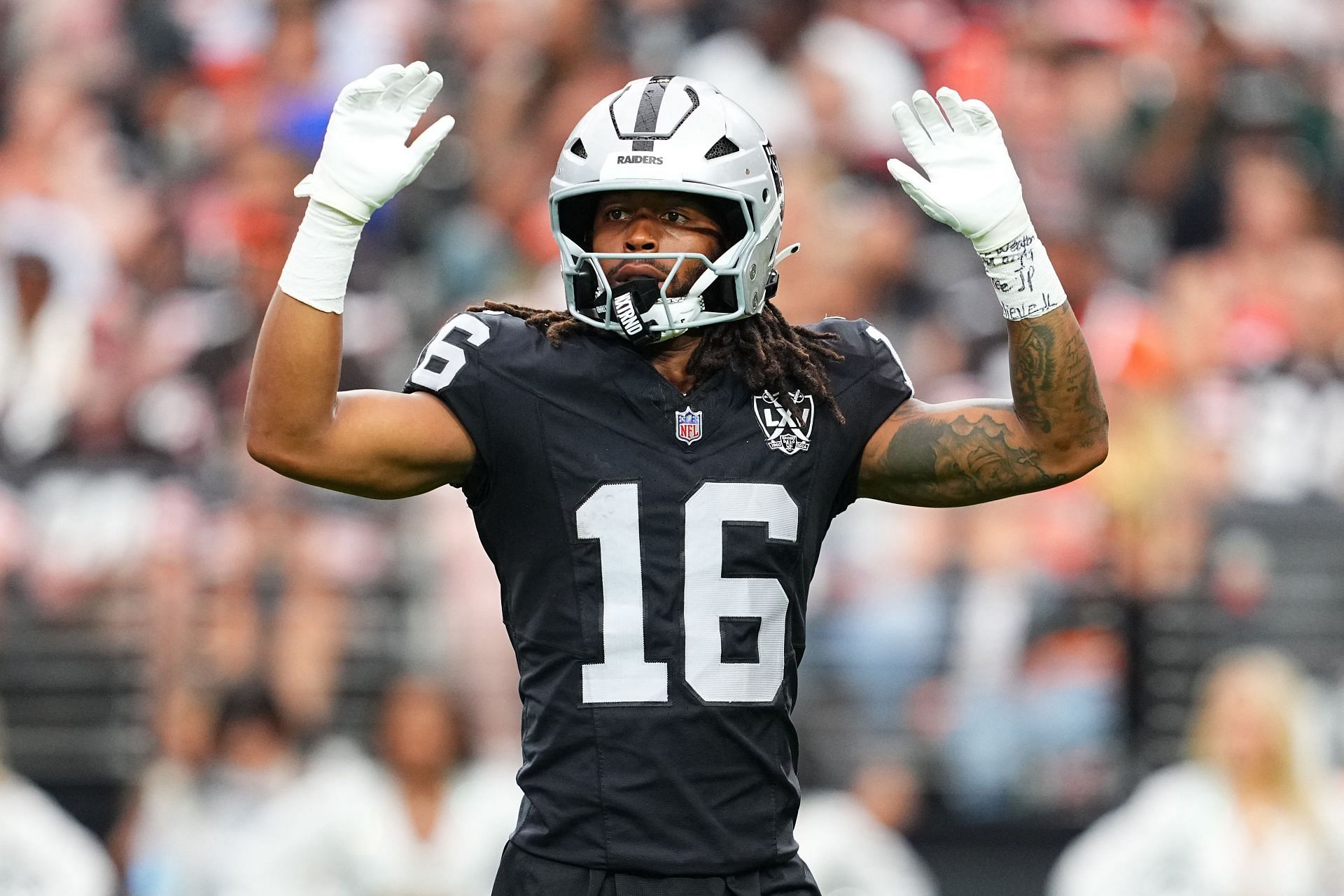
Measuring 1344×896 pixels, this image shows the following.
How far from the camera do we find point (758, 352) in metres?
3.35

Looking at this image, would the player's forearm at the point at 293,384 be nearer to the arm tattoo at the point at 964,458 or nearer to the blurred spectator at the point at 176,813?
the arm tattoo at the point at 964,458

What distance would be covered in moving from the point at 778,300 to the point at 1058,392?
4.92m

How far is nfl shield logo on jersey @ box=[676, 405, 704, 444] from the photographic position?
3.26 metres

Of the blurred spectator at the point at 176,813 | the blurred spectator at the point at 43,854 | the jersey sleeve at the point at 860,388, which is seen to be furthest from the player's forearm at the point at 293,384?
the blurred spectator at the point at 43,854

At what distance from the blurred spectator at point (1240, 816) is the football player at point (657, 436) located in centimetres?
356

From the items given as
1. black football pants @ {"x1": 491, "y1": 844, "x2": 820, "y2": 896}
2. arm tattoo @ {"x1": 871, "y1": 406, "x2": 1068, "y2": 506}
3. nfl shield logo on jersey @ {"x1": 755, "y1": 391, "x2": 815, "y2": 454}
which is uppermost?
nfl shield logo on jersey @ {"x1": 755, "y1": 391, "x2": 815, "y2": 454}

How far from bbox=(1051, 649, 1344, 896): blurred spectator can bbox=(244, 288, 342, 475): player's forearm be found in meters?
4.30

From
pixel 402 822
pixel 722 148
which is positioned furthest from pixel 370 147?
pixel 402 822

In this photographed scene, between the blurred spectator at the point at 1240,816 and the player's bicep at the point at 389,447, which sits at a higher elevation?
the player's bicep at the point at 389,447

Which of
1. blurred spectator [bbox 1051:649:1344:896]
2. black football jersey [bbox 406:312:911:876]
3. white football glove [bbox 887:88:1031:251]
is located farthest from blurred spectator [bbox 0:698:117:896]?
white football glove [bbox 887:88:1031:251]

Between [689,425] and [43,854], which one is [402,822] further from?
[689,425]

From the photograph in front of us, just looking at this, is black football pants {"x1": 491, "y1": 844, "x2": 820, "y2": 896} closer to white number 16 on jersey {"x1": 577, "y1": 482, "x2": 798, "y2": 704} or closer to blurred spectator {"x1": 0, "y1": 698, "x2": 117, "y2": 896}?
white number 16 on jersey {"x1": 577, "y1": 482, "x2": 798, "y2": 704}

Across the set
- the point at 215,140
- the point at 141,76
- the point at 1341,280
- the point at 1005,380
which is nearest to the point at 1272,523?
the point at 1005,380

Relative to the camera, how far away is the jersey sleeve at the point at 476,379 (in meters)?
3.23
